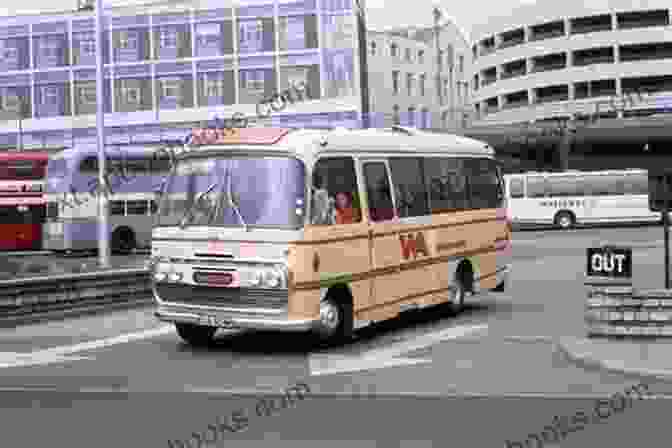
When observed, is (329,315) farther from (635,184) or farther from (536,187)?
(635,184)

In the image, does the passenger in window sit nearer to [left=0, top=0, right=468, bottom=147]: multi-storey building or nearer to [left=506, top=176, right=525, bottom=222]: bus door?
[left=0, top=0, right=468, bottom=147]: multi-storey building

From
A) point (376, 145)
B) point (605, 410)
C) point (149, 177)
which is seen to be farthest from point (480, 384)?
point (149, 177)

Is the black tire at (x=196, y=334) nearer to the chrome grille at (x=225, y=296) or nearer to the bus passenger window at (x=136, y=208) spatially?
the chrome grille at (x=225, y=296)

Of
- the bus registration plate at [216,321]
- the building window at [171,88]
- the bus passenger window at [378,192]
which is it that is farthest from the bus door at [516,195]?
the bus registration plate at [216,321]

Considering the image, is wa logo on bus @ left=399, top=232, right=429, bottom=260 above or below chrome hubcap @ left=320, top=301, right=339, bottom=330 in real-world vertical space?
above

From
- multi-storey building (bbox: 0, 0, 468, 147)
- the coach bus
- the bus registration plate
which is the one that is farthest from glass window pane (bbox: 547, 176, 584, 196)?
the bus registration plate

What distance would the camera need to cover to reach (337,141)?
12445mm

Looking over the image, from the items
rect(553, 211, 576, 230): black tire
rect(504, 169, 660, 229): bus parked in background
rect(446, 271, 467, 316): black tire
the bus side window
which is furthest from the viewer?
the bus side window

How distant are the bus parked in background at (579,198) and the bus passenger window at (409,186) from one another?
37.3 metres

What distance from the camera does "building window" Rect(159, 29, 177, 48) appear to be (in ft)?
161

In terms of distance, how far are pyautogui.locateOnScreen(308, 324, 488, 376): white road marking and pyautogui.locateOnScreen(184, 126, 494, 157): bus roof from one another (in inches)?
95.3

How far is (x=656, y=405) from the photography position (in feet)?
28.3

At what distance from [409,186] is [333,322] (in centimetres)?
279

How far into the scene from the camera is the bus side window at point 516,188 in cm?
5116
